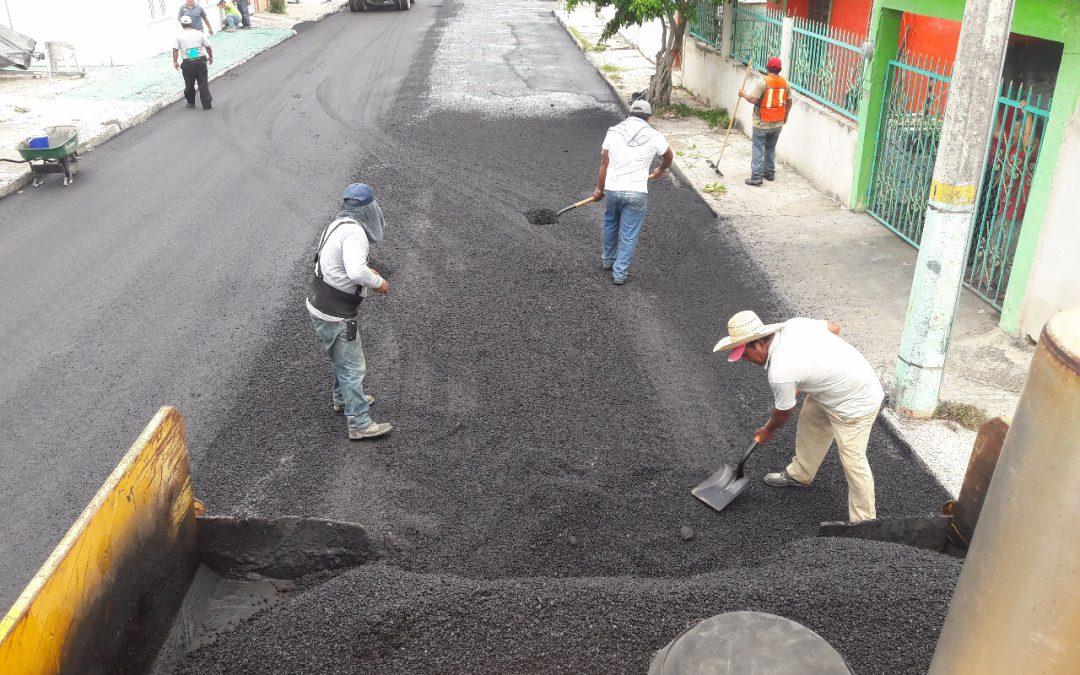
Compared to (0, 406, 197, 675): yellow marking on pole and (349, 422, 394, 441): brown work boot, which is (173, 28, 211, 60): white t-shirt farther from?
(0, 406, 197, 675): yellow marking on pole

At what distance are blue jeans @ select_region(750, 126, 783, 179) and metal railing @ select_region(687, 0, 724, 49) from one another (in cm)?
500

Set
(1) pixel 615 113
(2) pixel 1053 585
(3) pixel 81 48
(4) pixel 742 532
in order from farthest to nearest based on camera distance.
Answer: (3) pixel 81 48 < (1) pixel 615 113 < (4) pixel 742 532 < (2) pixel 1053 585

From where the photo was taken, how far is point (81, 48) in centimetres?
2019

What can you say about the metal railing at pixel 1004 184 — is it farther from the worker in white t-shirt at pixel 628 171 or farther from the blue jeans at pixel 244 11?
the blue jeans at pixel 244 11

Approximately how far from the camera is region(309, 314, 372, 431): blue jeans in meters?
5.84

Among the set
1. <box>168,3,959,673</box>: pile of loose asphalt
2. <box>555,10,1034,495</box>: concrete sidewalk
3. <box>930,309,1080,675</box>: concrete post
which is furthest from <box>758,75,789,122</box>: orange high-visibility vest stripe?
<box>930,309,1080,675</box>: concrete post

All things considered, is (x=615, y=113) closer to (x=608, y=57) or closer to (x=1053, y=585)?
(x=608, y=57)

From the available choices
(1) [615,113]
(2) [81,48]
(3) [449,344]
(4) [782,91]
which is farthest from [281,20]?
(3) [449,344]

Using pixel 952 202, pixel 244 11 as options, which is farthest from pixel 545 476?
pixel 244 11

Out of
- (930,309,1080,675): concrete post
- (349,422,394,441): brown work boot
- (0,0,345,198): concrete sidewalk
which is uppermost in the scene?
(930,309,1080,675): concrete post

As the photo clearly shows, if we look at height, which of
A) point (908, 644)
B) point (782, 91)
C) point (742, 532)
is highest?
point (782, 91)

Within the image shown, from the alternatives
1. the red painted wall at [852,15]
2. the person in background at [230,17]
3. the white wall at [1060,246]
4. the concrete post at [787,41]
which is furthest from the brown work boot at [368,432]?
the person in background at [230,17]

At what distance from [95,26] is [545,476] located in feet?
64.9

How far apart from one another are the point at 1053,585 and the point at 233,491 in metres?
4.85
